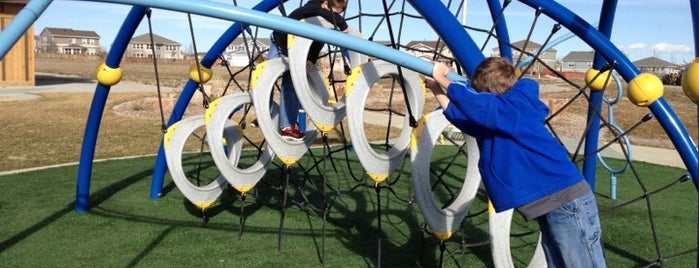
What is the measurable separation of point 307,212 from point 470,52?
3.20 m

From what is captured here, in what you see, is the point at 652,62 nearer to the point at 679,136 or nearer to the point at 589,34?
the point at 589,34

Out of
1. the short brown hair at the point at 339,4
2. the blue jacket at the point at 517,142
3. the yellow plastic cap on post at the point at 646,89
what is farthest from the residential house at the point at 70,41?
the blue jacket at the point at 517,142

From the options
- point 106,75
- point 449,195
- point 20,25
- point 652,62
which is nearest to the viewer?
point 20,25

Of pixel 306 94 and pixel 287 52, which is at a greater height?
pixel 287 52

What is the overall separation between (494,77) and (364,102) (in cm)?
136

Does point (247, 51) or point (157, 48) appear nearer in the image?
point (247, 51)

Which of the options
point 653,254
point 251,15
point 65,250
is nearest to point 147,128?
point 65,250

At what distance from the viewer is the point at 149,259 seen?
4898 millimetres

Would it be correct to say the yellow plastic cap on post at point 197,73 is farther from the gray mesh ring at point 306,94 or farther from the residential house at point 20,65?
the residential house at point 20,65

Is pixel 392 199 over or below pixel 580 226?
below

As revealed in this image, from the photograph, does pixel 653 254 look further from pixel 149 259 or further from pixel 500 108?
pixel 149 259

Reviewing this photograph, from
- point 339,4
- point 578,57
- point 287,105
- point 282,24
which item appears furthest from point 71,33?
point 282,24

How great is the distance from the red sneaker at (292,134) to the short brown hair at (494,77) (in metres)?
2.37

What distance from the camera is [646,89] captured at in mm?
3529
